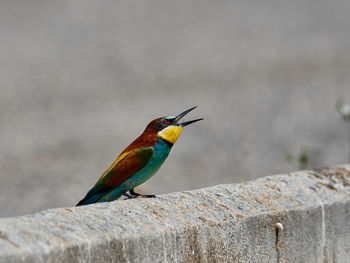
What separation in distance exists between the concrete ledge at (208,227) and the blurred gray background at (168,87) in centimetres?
568

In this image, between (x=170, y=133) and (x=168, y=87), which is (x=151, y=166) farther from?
(x=168, y=87)

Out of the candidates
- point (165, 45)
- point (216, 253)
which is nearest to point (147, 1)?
point (165, 45)

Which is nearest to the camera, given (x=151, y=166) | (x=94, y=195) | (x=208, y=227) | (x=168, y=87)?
(x=208, y=227)

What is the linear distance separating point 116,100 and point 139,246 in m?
11.9

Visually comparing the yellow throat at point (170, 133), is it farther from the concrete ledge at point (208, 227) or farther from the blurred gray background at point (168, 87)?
the blurred gray background at point (168, 87)

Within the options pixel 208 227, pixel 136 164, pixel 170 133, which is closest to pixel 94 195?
pixel 136 164

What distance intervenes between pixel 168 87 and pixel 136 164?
11.8 metres

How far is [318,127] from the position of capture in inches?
495

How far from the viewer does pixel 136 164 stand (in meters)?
3.63

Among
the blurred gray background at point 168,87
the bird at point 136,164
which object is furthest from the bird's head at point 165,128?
the blurred gray background at point 168,87

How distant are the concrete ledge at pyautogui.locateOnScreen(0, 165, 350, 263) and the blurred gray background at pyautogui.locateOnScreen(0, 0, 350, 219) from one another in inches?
224

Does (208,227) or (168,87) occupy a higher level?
(168,87)

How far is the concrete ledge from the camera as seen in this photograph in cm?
255

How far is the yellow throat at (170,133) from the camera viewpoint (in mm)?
3736
